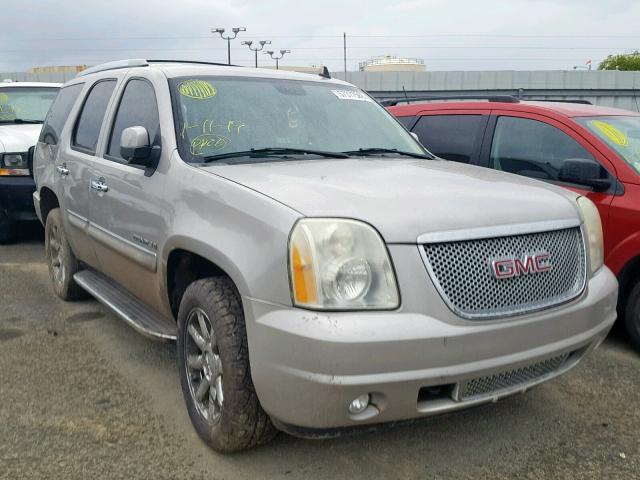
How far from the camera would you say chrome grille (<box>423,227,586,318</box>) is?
8.14 ft

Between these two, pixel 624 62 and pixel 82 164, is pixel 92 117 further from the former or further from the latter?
pixel 624 62

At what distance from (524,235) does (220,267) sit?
1.28 meters

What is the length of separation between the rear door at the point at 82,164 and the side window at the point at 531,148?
2961 mm

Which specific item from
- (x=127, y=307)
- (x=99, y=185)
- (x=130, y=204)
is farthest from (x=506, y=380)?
(x=99, y=185)

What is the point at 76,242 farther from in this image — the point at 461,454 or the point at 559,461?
the point at 559,461

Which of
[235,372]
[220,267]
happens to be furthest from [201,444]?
[220,267]

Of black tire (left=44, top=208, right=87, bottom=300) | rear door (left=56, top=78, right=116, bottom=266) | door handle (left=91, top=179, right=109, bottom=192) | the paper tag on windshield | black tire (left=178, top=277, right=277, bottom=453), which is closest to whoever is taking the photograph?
black tire (left=178, top=277, right=277, bottom=453)

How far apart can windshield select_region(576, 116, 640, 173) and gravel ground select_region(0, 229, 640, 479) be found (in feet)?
4.58

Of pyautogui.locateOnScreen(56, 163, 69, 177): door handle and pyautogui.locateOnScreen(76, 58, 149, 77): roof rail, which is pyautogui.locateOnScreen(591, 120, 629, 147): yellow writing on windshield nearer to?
pyautogui.locateOnScreen(76, 58, 149, 77): roof rail

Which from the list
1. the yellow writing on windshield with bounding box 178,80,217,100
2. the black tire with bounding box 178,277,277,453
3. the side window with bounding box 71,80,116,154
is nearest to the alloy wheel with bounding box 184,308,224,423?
the black tire with bounding box 178,277,277,453

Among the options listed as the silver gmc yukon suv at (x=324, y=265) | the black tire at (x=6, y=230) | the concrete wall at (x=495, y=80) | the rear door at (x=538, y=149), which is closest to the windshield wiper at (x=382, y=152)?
the silver gmc yukon suv at (x=324, y=265)

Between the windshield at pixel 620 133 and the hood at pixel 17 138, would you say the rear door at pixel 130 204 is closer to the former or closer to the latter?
the windshield at pixel 620 133

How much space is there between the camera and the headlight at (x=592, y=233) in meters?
3.10

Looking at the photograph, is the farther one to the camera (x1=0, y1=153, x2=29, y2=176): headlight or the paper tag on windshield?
(x1=0, y1=153, x2=29, y2=176): headlight
